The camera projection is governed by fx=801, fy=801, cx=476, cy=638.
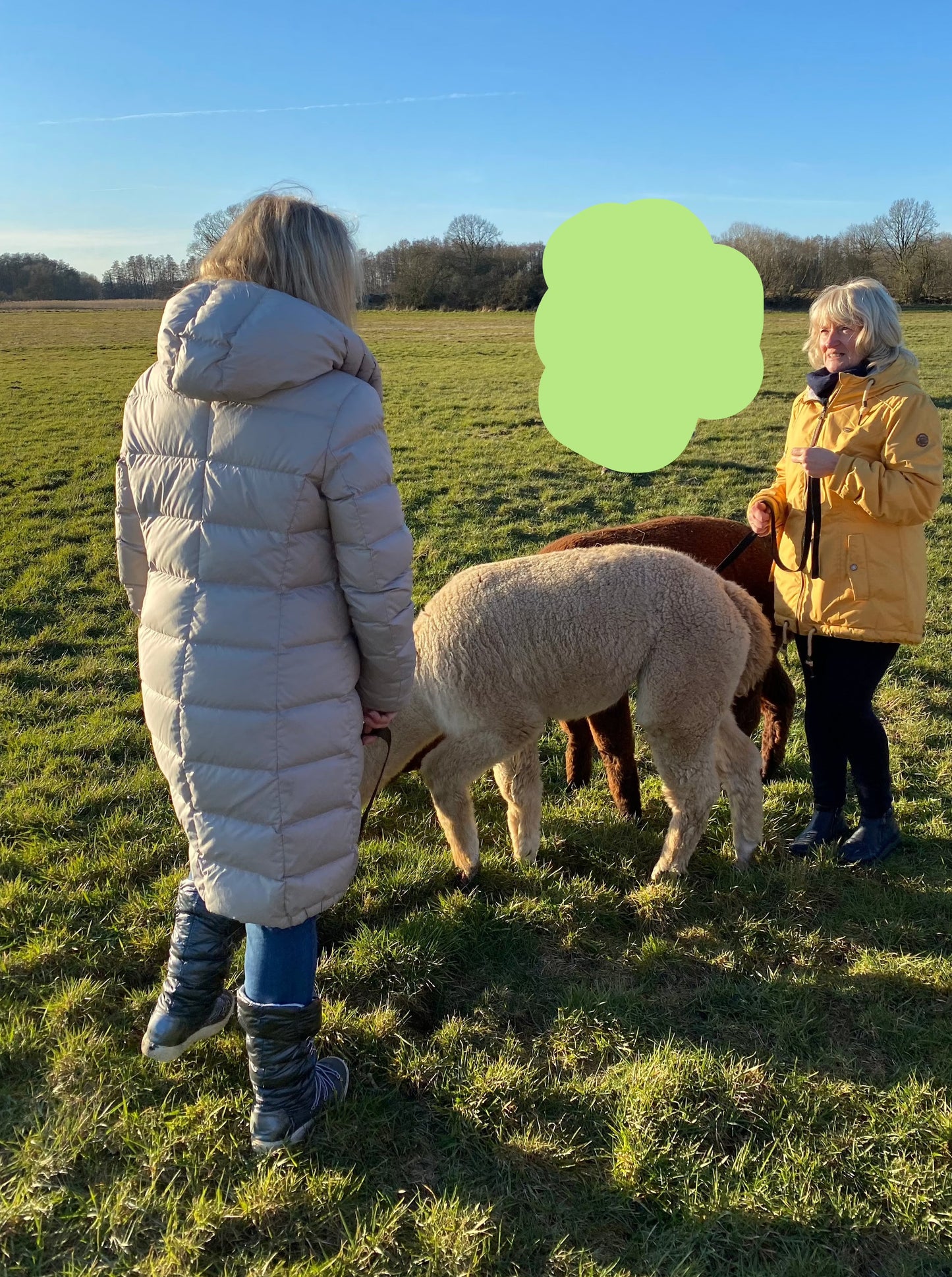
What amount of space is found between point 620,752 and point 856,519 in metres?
1.49

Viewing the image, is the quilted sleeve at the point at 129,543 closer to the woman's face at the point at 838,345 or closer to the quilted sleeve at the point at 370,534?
the quilted sleeve at the point at 370,534

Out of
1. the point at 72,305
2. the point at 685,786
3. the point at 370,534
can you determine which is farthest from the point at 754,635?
the point at 72,305

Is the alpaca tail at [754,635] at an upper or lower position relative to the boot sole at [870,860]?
upper

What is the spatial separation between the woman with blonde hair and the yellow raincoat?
1970 millimetres

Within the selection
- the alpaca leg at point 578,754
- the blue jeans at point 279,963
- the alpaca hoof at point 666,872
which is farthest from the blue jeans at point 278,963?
the alpaca leg at point 578,754

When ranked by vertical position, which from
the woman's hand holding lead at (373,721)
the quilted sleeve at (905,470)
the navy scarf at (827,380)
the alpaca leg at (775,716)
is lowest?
the alpaca leg at (775,716)

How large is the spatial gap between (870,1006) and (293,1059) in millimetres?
1962

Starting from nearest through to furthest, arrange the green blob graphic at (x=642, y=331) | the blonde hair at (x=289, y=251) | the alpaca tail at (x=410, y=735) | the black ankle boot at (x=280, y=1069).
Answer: the blonde hair at (x=289, y=251) → the black ankle boot at (x=280, y=1069) → the alpaca tail at (x=410, y=735) → the green blob graphic at (x=642, y=331)

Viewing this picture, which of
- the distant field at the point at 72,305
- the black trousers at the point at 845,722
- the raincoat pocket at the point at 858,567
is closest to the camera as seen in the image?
the raincoat pocket at the point at 858,567

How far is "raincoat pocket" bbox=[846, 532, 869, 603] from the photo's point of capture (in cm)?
317

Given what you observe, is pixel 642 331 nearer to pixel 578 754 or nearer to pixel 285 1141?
pixel 578 754

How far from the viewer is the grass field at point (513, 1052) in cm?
207

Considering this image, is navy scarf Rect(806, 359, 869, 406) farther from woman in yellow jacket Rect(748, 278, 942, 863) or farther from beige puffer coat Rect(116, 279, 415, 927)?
Result: beige puffer coat Rect(116, 279, 415, 927)

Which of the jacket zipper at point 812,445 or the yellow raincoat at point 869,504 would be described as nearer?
the yellow raincoat at point 869,504
